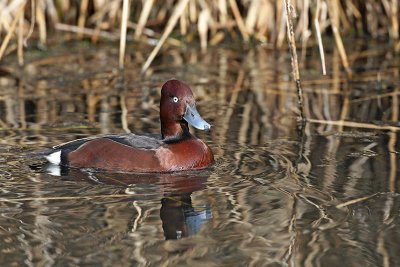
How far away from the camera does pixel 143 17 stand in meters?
9.92

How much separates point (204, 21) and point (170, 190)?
5250 mm

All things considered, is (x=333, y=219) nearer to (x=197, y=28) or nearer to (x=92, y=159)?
(x=92, y=159)

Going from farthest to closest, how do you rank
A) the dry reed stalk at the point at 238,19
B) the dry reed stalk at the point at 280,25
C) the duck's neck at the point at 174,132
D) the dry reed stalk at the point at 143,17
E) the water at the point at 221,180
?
the dry reed stalk at the point at 238,19 < the dry reed stalk at the point at 280,25 < the dry reed stalk at the point at 143,17 < the duck's neck at the point at 174,132 < the water at the point at 221,180

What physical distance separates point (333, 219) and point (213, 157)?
1284mm

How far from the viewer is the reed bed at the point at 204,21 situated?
33.3 ft

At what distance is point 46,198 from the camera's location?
502 cm

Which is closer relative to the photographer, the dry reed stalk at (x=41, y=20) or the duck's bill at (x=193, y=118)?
the duck's bill at (x=193, y=118)

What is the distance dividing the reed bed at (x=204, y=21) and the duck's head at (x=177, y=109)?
12.8ft

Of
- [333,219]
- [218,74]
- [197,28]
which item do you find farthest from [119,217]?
[197,28]

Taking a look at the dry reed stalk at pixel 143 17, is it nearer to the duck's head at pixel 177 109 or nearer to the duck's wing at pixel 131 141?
the duck's head at pixel 177 109

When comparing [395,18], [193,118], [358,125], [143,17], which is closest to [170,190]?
[193,118]

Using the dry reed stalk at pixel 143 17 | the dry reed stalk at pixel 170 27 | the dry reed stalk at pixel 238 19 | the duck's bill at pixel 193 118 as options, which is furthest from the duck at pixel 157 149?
the dry reed stalk at pixel 238 19

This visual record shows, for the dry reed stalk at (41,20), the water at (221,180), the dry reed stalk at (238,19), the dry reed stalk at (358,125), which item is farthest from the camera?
the dry reed stalk at (238,19)

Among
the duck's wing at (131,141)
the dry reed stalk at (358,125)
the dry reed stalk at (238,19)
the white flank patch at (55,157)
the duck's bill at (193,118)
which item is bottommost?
the white flank patch at (55,157)
